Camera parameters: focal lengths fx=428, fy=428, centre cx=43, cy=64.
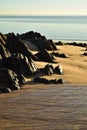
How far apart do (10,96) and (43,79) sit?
11.5ft

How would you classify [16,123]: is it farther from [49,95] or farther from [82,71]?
[82,71]

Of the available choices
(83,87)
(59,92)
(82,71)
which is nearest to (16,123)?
(59,92)

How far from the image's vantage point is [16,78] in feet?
62.4

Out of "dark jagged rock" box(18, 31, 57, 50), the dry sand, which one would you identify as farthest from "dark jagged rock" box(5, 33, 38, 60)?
"dark jagged rock" box(18, 31, 57, 50)

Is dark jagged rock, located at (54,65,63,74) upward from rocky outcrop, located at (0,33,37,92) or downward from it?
downward

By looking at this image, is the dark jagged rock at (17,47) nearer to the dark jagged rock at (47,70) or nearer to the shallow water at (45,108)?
the dark jagged rock at (47,70)

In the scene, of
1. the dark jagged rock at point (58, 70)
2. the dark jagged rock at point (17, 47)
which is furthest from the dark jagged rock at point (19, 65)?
the dark jagged rock at point (17, 47)

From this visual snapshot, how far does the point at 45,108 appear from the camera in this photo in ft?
50.4

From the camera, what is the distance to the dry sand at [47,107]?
13352mm

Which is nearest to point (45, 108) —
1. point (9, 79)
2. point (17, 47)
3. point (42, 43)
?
point (9, 79)

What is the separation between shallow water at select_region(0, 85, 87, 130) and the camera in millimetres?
13315

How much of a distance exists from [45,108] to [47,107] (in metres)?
0.18

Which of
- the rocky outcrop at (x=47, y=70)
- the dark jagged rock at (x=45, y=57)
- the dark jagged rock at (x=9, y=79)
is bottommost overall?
the dark jagged rock at (x=45, y=57)

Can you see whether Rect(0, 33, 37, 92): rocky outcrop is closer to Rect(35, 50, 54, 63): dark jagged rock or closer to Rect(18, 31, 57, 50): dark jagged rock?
Rect(35, 50, 54, 63): dark jagged rock
